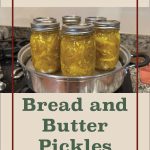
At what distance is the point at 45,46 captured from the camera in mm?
653

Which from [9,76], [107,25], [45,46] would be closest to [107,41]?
[107,25]

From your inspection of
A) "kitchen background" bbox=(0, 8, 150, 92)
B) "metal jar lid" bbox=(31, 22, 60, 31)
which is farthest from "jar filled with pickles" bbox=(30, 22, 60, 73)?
"kitchen background" bbox=(0, 8, 150, 92)

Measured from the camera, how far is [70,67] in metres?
0.64

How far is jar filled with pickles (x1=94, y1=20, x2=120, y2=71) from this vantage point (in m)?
0.67

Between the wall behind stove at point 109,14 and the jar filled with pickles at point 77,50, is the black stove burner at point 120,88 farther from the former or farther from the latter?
the wall behind stove at point 109,14

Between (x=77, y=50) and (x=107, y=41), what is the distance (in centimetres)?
9

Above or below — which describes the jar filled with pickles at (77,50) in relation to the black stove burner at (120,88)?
above

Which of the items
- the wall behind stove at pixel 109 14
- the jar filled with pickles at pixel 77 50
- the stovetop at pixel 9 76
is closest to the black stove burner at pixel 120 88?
the stovetop at pixel 9 76

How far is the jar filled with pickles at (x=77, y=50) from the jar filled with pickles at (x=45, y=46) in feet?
0.11

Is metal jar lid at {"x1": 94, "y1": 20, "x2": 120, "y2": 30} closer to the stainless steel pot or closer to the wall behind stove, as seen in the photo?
the stainless steel pot

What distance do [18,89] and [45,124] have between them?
12 centimetres

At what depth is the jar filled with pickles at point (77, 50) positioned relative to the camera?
61 centimetres

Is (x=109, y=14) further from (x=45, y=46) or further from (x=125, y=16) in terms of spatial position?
(x=45, y=46)
